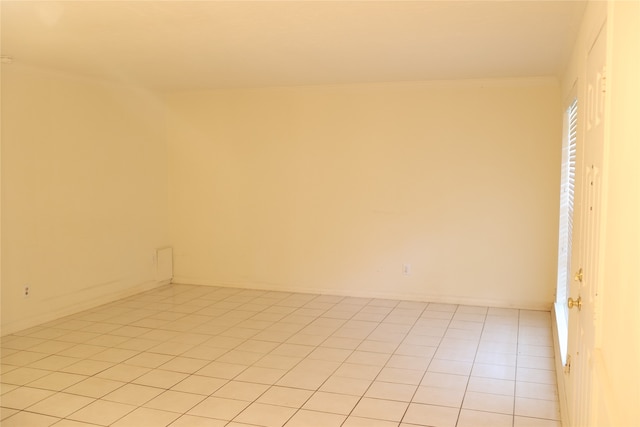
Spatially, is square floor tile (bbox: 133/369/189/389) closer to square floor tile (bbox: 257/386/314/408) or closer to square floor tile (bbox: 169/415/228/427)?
square floor tile (bbox: 169/415/228/427)

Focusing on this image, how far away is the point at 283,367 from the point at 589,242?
2.34 meters

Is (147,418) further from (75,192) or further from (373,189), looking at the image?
(373,189)

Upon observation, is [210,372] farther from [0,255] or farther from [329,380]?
[0,255]

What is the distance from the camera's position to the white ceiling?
3156 mm

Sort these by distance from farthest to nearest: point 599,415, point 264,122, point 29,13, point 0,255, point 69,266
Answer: point 264,122, point 69,266, point 0,255, point 29,13, point 599,415

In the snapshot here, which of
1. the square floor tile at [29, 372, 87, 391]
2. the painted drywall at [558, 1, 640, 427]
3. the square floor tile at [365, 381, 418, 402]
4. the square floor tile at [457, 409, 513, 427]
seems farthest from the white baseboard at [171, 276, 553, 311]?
the painted drywall at [558, 1, 640, 427]

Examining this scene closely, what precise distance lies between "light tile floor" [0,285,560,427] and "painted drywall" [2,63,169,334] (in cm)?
34

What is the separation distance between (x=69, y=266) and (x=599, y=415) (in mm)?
4923

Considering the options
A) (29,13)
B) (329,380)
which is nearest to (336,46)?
(29,13)

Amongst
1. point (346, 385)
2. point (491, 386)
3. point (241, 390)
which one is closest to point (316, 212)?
point (346, 385)

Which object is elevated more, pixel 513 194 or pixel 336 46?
pixel 336 46

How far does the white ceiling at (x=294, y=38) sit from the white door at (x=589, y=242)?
36.1 inches

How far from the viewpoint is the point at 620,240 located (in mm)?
1434

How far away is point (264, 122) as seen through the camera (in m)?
6.30
